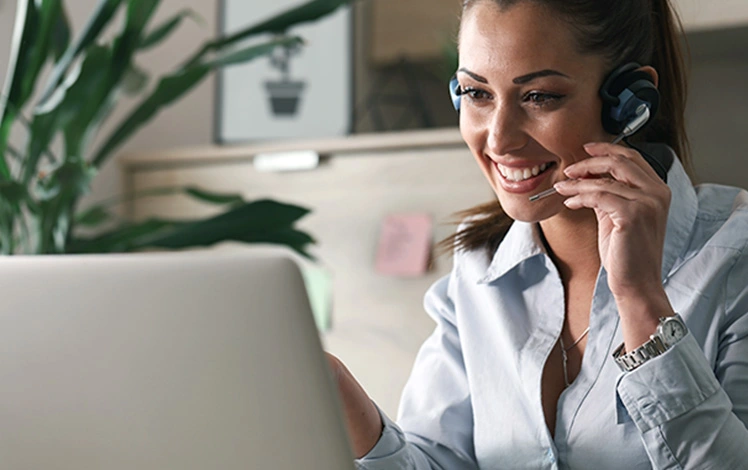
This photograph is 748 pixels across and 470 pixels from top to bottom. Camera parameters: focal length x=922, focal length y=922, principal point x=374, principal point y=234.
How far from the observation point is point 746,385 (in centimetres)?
84

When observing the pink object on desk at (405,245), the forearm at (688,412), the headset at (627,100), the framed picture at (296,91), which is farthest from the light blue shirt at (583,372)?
the framed picture at (296,91)

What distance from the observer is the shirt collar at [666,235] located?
939 millimetres

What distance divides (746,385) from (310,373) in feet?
1.72

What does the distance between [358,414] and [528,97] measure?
35 centimetres

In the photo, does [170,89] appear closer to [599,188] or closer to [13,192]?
[13,192]

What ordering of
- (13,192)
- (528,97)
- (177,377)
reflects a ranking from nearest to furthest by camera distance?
(177,377), (528,97), (13,192)

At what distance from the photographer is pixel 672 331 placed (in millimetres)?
800

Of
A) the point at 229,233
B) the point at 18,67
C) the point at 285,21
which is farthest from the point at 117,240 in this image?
the point at 285,21

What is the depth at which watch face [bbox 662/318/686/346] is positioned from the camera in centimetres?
80

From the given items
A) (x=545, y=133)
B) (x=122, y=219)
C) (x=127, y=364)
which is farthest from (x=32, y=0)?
(x=127, y=364)

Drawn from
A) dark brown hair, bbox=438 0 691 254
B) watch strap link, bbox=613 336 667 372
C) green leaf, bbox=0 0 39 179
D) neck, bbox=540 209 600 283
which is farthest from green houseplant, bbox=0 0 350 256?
watch strap link, bbox=613 336 667 372

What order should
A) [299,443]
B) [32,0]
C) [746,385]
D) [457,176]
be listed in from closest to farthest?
[299,443], [746,385], [32,0], [457,176]

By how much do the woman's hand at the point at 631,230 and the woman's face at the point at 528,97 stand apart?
0.17 ft

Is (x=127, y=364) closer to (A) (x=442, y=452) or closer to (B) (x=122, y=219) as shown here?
(A) (x=442, y=452)
